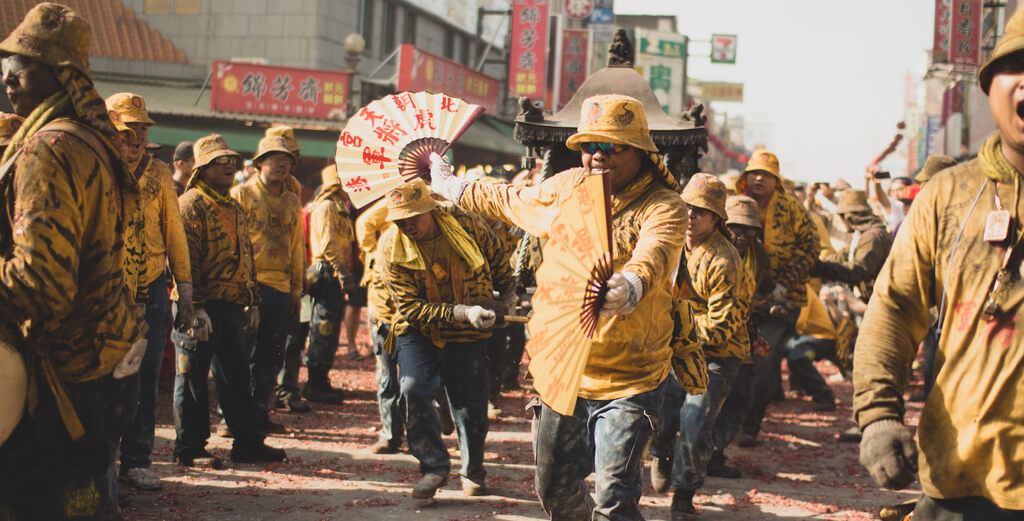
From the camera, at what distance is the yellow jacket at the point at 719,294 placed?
20.6 ft

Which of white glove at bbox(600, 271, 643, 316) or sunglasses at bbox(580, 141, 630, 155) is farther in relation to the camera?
sunglasses at bbox(580, 141, 630, 155)

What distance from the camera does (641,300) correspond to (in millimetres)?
4285

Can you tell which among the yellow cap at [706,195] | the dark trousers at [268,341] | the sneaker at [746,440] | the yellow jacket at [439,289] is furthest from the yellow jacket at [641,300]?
the sneaker at [746,440]

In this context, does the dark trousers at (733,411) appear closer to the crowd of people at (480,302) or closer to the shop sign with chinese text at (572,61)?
the crowd of people at (480,302)

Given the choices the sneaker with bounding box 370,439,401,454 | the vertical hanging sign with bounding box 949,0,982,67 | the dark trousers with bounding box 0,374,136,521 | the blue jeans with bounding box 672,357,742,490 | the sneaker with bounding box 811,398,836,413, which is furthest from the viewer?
the vertical hanging sign with bounding box 949,0,982,67

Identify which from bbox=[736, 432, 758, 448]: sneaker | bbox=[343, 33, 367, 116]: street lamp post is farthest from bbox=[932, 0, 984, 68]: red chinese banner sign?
bbox=[736, 432, 758, 448]: sneaker

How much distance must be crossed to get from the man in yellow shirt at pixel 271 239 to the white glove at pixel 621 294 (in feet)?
15.4

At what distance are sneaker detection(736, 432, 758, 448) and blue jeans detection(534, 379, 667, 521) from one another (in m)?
4.47

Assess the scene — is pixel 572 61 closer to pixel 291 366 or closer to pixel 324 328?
pixel 324 328

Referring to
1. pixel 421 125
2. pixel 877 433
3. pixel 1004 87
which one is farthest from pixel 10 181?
pixel 1004 87

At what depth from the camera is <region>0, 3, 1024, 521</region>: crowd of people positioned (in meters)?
2.83

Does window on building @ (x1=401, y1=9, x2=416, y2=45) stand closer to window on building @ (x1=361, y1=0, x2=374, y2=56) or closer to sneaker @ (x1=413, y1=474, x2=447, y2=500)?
window on building @ (x1=361, y1=0, x2=374, y2=56)

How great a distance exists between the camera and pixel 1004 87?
9.11 ft

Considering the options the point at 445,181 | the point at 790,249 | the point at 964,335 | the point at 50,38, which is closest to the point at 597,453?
the point at 445,181
